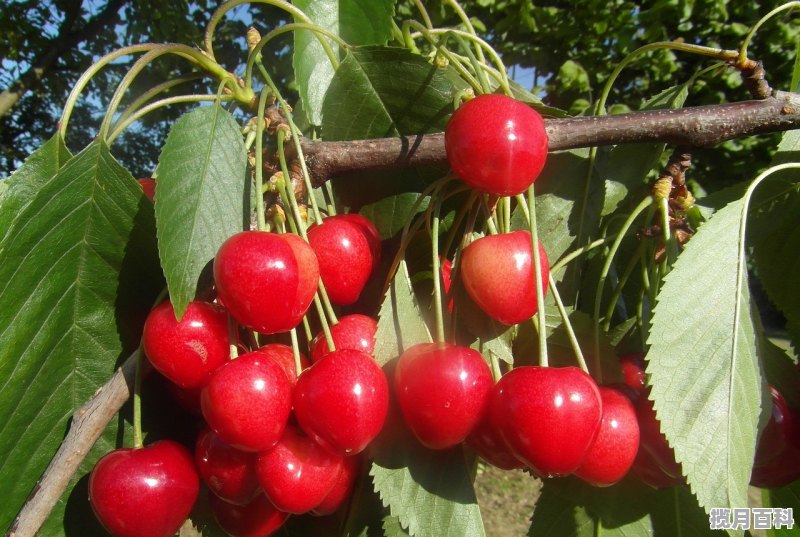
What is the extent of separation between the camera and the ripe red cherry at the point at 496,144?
619 millimetres

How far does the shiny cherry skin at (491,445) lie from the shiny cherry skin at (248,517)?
0.26 metres

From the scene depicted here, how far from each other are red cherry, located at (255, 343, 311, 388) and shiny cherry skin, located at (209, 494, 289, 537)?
164mm

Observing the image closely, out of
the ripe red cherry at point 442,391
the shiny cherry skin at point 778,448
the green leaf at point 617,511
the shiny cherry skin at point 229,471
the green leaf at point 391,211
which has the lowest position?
the green leaf at point 617,511

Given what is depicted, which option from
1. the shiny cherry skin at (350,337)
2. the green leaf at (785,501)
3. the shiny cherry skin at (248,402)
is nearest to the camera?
the shiny cherry skin at (248,402)

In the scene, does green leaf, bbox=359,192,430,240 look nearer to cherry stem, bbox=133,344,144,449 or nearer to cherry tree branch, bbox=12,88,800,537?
cherry tree branch, bbox=12,88,800,537

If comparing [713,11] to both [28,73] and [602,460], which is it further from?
[28,73]

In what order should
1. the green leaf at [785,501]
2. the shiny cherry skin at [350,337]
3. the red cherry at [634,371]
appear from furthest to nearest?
1. the green leaf at [785,501]
2. the red cherry at [634,371]
3. the shiny cherry skin at [350,337]

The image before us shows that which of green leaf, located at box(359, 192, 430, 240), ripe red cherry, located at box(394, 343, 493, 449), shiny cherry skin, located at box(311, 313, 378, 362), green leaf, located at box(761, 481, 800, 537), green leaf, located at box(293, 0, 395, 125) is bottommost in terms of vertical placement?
green leaf, located at box(761, 481, 800, 537)

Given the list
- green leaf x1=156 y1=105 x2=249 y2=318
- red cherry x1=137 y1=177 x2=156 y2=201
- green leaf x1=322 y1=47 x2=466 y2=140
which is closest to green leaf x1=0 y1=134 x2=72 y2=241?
red cherry x1=137 y1=177 x2=156 y2=201

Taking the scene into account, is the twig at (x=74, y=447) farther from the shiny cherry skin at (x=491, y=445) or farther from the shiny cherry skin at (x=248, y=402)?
the shiny cherry skin at (x=491, y=445)

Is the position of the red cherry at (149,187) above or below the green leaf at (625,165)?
above

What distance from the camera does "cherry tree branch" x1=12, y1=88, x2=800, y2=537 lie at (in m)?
0.68

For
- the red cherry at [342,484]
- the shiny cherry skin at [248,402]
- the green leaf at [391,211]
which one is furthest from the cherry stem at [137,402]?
the green leaf at [391,211]

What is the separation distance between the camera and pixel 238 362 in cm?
59
